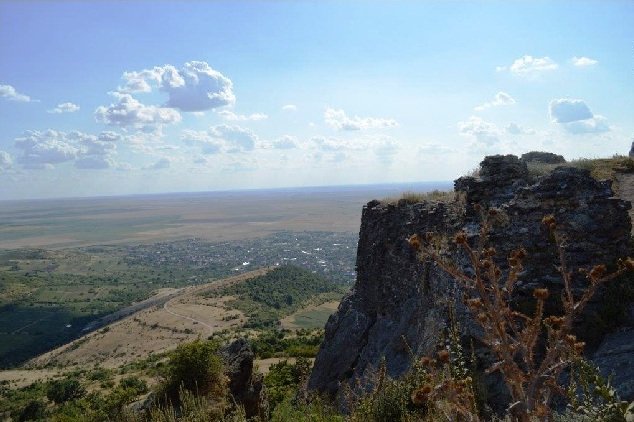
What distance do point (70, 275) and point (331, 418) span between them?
167141 millimetres

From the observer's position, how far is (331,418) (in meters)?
7.30

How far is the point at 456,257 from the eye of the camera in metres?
10.2

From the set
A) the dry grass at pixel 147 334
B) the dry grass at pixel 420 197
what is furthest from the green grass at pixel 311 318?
the dry grass at pixel 420 197

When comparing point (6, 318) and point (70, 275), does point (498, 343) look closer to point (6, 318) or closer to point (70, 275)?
point (6, 318)

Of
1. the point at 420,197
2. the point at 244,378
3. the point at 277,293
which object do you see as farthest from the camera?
the point at 277,293

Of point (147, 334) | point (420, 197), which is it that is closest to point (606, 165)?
point (420, 197)

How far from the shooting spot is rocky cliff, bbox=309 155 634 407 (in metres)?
8.45

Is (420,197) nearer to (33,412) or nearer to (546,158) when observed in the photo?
(546,158)

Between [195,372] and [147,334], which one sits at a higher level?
[195,372]

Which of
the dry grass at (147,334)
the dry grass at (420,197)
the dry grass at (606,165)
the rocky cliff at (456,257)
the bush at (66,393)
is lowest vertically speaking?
the dry grass at (147,334)

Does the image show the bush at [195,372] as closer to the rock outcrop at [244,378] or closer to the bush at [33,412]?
the rock outcrop at [244,378]

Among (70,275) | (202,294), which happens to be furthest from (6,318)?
(70,275)

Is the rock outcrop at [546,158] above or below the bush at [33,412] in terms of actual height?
above

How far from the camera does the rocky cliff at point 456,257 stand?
8.45 meters
